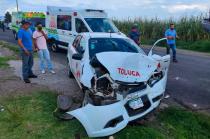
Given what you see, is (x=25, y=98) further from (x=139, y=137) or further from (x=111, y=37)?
(x=139, y=137)

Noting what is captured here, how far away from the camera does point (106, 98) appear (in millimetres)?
6281

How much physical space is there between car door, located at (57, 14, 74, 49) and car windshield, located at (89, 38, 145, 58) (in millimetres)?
7654

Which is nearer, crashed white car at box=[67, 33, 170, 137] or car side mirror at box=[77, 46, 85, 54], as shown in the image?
crashed white car at box=[67, 33, 170, 137]

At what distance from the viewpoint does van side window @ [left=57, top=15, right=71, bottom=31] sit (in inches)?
671

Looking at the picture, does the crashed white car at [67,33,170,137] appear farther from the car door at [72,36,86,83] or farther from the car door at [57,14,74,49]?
the car door at [57,14,74,49]

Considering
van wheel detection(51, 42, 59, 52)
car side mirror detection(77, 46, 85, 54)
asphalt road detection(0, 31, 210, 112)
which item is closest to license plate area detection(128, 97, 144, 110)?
asphalt road detection(0, 31, 210, 112)

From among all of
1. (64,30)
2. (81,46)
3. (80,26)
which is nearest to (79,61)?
(81,46)

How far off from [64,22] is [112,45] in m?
8.86

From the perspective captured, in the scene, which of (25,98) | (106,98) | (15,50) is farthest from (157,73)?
(15,50)

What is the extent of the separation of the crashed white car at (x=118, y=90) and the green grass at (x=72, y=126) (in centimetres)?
35

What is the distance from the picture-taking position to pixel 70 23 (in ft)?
55.5

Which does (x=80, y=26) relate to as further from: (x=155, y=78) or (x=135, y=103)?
(x=135, y=103)

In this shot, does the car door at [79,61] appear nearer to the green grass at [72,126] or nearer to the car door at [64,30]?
the green grass at [72,126]

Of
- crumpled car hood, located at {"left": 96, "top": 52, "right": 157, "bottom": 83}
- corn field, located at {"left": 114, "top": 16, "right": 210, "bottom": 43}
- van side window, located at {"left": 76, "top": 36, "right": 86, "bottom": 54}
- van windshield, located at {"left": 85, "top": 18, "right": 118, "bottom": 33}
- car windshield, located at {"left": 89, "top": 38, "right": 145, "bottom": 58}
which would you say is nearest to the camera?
crumpled car hood, located at {"left": 96, "top": 52, "right": 157, "bottom": 83}
